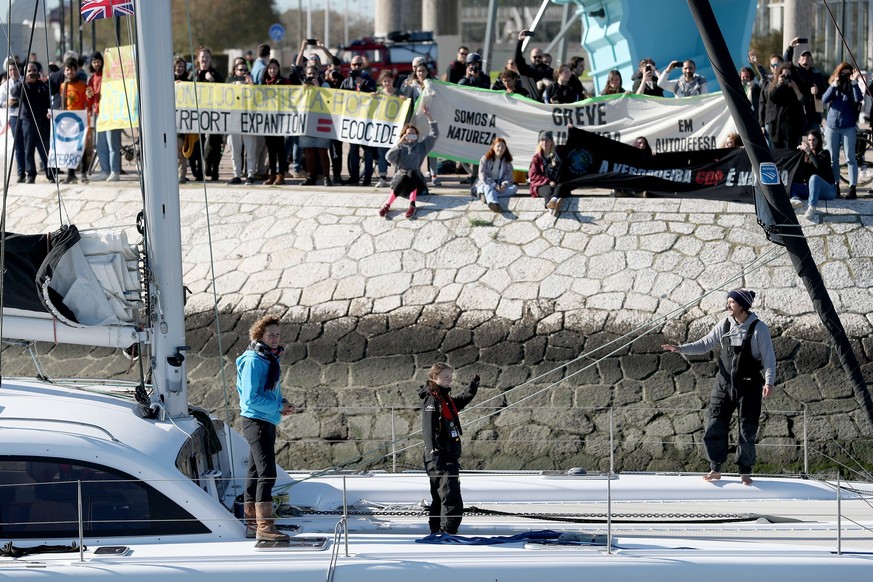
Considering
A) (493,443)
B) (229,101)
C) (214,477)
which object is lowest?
(493,443)

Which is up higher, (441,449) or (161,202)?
(161,202)

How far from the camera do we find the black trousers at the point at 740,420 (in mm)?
9359

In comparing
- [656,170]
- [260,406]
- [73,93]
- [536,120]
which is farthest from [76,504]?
[73,93]

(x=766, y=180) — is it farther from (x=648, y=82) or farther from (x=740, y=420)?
(x=648, y=82)

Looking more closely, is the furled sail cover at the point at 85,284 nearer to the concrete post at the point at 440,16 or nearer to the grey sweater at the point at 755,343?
the grey sweater at the point at 755,343

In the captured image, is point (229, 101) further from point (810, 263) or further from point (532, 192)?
point (810, 263)

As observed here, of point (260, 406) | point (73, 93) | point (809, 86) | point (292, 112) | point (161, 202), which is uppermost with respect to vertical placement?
point (73, 93)

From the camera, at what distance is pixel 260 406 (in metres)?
7.66

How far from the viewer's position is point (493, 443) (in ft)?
39.4

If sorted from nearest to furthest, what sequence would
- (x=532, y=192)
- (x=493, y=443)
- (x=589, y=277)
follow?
(x=493, y=443) → (x=589, y=277) → (x=532, y=192)

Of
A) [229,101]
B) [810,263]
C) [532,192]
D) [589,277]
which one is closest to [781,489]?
[810,263]

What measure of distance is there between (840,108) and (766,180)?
7791mm

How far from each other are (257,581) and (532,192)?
8.64 meters

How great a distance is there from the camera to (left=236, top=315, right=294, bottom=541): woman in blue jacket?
7645 millimetres
